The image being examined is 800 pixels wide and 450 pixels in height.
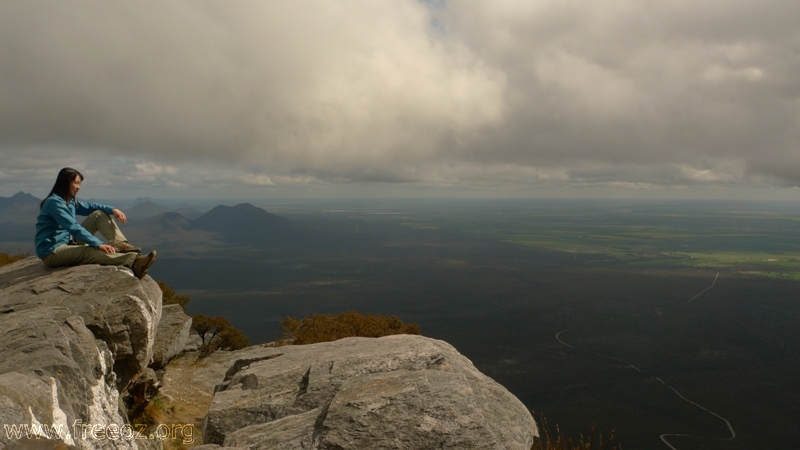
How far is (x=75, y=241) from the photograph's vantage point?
15.3 m

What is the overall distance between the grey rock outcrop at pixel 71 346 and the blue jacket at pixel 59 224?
0.93 metres

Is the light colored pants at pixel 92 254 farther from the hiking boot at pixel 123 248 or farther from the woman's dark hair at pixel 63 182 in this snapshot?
the woman's dark hair at pixel 63 182

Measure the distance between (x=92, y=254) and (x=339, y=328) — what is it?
2803cm

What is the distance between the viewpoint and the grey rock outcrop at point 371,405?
897 cm

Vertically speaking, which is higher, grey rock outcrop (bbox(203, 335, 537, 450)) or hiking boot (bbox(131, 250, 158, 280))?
hiking boot (bbox(131, 250, 158, 280))

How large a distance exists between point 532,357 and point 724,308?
121117mm

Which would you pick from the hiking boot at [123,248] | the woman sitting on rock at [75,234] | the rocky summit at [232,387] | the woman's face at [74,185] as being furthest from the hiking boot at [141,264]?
the woman's face at [74,185]

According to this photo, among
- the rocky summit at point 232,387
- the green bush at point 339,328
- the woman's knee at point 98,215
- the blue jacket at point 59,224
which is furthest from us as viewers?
the green bush at point 339,328

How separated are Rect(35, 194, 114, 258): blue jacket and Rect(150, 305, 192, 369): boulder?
25.9ft

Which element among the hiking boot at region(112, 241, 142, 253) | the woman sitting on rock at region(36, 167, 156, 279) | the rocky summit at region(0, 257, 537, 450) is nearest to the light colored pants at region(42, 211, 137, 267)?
the woman sitting on rock at region(36, 167, 156, 279)

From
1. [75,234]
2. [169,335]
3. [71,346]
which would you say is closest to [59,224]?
[75,234]

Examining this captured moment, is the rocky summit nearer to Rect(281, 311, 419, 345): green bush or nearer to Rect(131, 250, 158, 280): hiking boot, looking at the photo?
Rect(131, 250, 158, 280): hiking boot

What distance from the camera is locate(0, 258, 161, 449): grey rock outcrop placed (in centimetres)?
800
